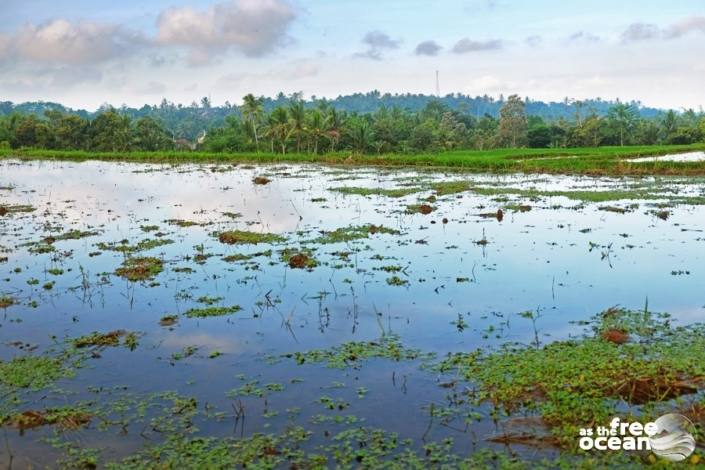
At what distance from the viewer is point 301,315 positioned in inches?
351

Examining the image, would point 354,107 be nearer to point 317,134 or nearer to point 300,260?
point 317,134

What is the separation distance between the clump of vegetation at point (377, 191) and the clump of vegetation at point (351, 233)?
23.8ft

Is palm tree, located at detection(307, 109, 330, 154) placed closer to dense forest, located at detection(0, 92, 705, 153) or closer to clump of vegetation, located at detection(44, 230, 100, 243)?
dense forest, located at detection(0, 92, 705, 153)

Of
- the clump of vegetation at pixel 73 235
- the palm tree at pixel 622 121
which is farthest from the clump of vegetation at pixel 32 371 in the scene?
the palm tree at pixel 622 121

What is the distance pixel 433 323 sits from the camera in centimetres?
844

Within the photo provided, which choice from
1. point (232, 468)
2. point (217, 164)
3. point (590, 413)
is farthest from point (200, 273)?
point (217, 164)

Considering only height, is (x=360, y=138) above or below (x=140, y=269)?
above

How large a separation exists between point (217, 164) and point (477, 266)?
33.0m

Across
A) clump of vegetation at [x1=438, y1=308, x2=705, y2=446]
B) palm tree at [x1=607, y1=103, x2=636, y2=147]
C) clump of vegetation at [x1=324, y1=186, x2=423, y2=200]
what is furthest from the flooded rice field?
palm tree at [x1=607, y1=103, x2=636, y2=147]

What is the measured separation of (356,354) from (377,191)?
1712 cm

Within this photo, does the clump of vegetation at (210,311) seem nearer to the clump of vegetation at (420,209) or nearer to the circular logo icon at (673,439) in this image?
the circular logo icon at (673,439)

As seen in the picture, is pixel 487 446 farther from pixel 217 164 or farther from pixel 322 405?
pixel 217 164

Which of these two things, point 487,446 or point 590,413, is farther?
point 590,413

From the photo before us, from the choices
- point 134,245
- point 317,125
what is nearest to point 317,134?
point 317,125
